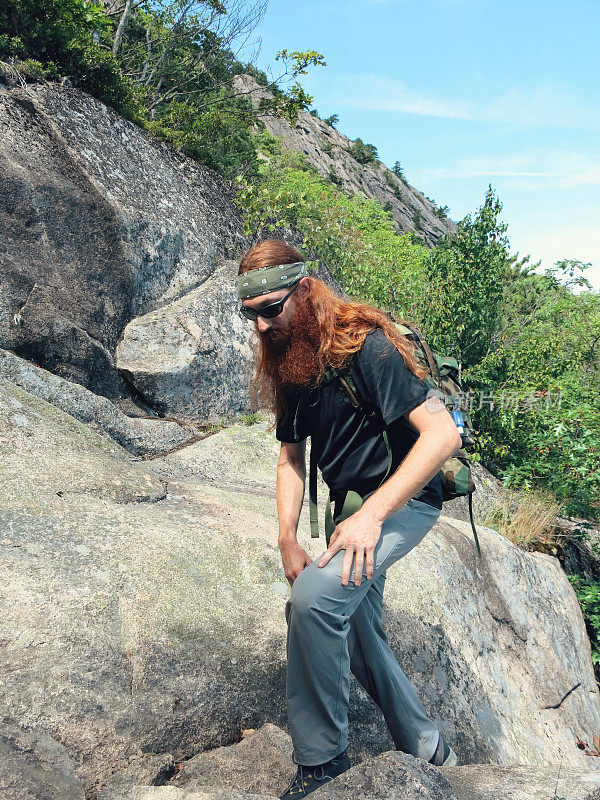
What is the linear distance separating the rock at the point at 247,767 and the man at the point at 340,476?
0.34m

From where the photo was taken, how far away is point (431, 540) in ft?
16.8

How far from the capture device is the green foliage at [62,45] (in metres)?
8.06

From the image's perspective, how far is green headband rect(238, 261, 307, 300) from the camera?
254 cm

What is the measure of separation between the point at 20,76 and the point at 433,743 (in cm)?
863

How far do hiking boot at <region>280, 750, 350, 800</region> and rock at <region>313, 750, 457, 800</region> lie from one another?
0.17 meters

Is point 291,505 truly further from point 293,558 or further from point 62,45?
point 62,45

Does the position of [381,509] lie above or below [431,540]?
above

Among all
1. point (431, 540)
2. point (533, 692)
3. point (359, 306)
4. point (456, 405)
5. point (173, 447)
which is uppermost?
point (359, 306)

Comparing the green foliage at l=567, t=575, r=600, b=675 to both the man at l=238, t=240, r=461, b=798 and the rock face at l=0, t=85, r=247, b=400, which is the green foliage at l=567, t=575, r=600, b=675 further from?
the rock face at l=0, t=85, r=247, b=400

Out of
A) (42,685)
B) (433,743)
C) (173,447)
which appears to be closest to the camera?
(42,685)

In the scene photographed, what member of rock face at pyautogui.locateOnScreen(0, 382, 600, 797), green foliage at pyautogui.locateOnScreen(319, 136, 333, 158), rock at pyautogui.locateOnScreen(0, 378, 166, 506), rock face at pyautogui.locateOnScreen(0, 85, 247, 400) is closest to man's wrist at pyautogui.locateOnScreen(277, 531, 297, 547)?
rock face at pyautogui.locateOnScreen(0, 382, 600, 797)

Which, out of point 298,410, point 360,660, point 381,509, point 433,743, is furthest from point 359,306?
point 433,743

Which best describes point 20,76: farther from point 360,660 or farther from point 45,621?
point 360,660

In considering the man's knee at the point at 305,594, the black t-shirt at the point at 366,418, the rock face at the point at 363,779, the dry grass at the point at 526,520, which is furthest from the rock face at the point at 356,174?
the man's knee at the point at 305,594
